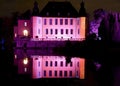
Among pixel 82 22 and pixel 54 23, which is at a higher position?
pixel 82 22

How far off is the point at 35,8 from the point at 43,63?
3099cm

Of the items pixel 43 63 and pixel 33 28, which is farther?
pixel 33 28

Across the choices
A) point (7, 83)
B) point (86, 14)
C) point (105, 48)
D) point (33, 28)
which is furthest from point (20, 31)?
point (7, 83)

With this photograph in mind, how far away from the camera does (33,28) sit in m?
54.3

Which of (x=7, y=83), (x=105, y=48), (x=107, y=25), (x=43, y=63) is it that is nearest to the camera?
(x=7, y=83)

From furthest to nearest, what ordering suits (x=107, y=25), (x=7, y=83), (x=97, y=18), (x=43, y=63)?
(x=97, y=18) < (x=107, y=25) < (x=43, y=63) < (x=7, y=83)

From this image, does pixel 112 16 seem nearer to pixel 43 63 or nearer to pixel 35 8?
pixel 35 8

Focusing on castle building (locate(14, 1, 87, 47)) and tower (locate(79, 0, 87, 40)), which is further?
castle building (locate(14, 1, 87, 47))

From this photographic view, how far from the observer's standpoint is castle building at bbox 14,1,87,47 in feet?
179

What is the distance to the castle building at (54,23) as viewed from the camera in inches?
2151

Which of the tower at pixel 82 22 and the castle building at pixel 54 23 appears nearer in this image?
the tower at pixel 82 22

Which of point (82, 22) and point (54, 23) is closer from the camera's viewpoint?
point (82, 22)

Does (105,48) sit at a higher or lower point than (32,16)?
lower

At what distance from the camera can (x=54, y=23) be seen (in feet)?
181
